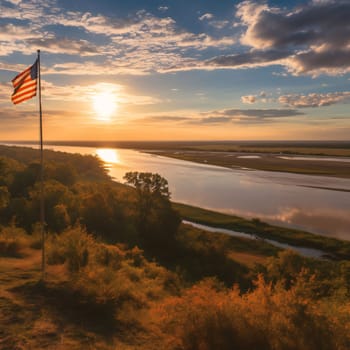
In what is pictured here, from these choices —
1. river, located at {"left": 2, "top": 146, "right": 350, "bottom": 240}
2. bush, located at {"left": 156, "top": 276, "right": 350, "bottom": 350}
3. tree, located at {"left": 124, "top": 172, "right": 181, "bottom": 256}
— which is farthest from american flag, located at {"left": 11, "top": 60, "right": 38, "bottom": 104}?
river, located at {"left": 2, "top": 146, "right": 350, "bottom": 240}

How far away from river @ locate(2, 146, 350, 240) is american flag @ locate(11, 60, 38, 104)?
3078cm

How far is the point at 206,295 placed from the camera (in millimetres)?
10047

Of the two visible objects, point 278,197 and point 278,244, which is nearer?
point 278,244

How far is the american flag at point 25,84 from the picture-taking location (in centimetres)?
1273

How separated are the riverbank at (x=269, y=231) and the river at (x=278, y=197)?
2345 mm

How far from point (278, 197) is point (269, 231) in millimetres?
18590

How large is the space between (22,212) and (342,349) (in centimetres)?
2720

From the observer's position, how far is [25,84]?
1302 centimetres

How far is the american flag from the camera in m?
12.7

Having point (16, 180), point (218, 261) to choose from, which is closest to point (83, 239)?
point (218, 261)

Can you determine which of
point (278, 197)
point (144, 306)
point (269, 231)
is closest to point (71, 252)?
point (144, 306)

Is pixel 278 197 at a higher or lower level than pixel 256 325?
lower

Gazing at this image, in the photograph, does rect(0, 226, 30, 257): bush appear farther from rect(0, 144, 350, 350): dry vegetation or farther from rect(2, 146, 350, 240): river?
rect(2, 146, 350, 240): river

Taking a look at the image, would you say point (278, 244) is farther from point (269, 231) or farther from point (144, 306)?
point (144, 306)
